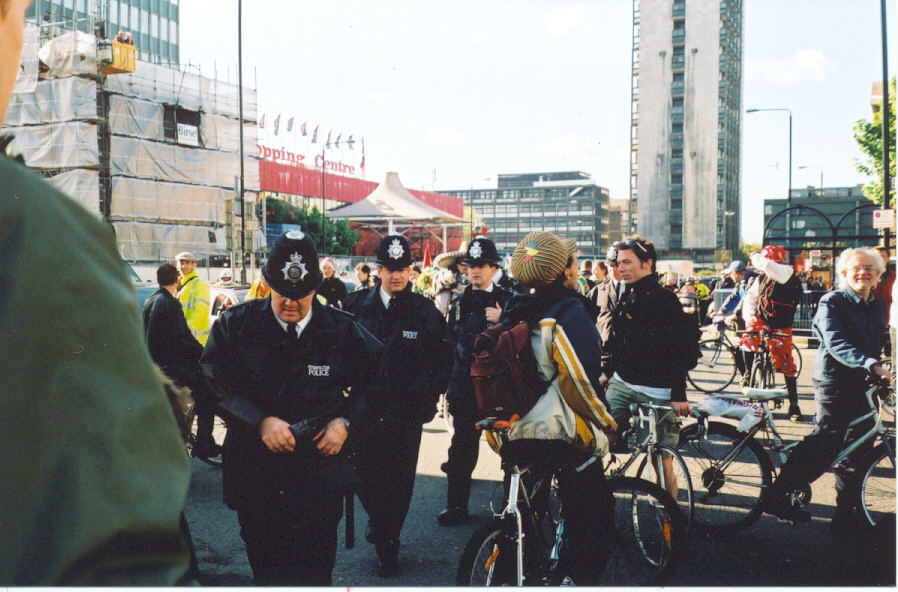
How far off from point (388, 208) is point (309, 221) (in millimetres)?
25100

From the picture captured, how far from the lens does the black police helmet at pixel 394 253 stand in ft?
16.1

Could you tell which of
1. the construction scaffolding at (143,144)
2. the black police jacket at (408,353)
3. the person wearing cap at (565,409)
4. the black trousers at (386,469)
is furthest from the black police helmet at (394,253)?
the construction scaffolding at (143,144)

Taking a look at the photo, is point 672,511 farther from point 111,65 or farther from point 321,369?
point 111,65

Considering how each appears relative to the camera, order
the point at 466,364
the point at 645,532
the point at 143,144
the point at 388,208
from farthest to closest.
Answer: the point at 388,208
the point at 143,144
the point at 466,364
the point at 645,532

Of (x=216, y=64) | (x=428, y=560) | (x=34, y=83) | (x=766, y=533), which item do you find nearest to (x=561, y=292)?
(x=428, y=560)

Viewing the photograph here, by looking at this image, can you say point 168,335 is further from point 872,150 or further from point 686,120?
point 686,120

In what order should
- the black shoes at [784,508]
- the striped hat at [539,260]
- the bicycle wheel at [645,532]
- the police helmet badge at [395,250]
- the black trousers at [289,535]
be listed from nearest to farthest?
1. the black trousers at [289,535]
2. the striped hat at [539,260]
3. the bicycle wheel at [645,532]
4. the black shoes at [784,508]
5. the police helmet badge at [395,250]

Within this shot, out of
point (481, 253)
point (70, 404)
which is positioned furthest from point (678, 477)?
point (70, 404)

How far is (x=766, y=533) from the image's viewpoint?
478 cm

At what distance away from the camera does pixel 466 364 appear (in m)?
4.80

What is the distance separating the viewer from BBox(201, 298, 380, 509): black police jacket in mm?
2881

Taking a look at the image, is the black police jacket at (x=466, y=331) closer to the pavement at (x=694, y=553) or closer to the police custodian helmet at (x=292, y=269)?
the pavement at (x=694, y=553)

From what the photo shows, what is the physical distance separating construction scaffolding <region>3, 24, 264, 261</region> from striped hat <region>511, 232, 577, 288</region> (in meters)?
18.2

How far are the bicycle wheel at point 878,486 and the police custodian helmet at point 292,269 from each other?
3440mm
